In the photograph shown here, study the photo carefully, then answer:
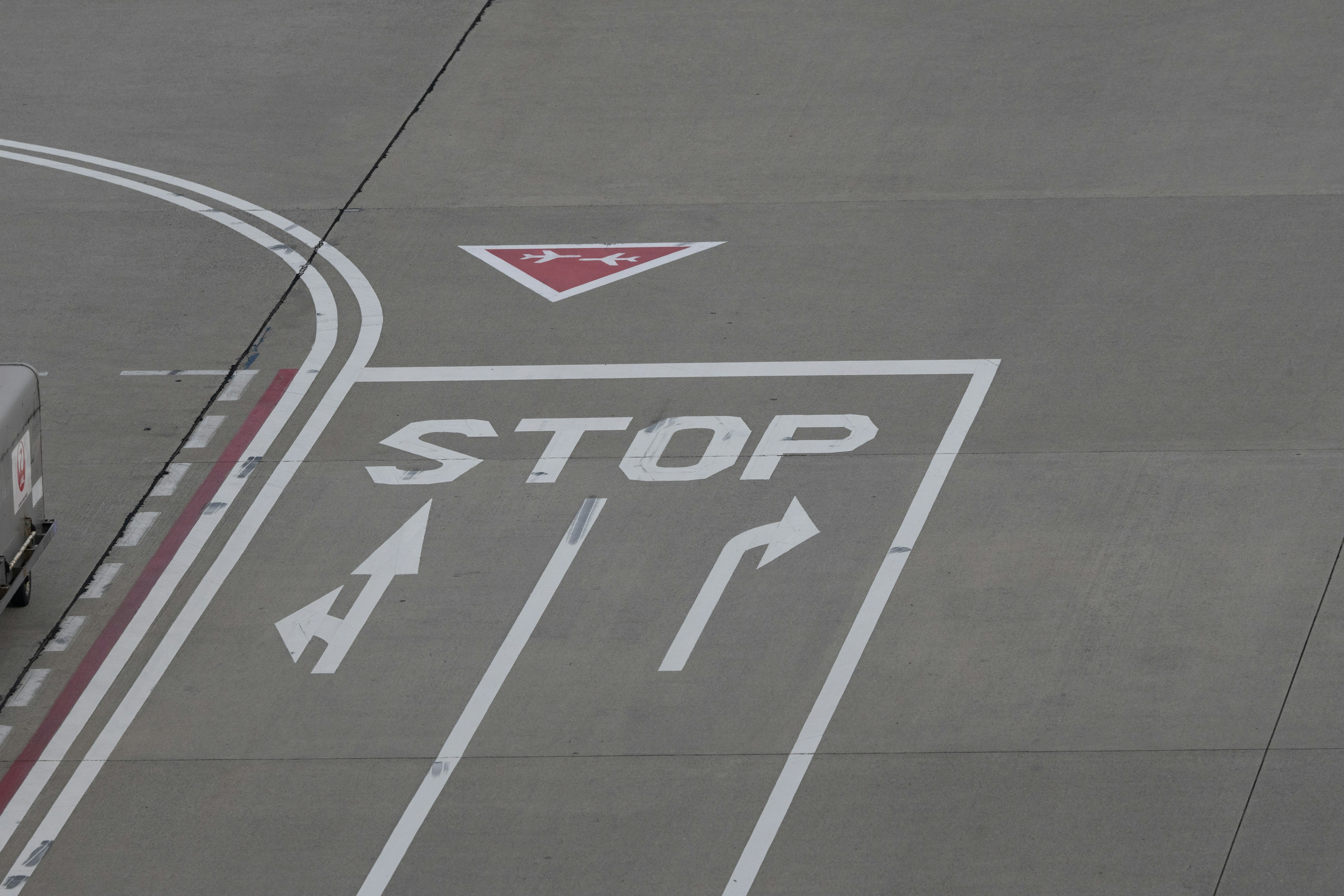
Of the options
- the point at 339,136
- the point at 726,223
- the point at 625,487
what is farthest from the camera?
the point at 339,136

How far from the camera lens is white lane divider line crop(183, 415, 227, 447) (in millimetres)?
12375

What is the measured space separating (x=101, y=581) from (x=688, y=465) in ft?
12.7

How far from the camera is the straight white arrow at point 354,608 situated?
10.3 metres

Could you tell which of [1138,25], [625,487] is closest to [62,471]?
[625,487]

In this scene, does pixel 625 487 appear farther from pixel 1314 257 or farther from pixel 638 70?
pixel 638 70

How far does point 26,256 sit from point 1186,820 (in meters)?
10.7

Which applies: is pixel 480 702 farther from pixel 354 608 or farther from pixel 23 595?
pixel 23 595

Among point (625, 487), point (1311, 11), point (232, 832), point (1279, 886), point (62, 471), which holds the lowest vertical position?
point (1311, 11)

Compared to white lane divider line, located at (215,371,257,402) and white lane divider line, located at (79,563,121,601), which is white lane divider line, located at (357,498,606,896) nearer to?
white lane divider line, located at (79,563,121,601)

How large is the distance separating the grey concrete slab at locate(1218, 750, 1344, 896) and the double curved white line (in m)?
5.93

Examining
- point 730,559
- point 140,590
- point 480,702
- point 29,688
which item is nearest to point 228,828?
point 480,702

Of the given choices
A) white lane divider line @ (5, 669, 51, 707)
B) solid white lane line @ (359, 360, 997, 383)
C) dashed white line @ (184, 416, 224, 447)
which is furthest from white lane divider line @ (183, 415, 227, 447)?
white lane divider line @ (5, 669, 51, 707)

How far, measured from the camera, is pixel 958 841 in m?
8.81

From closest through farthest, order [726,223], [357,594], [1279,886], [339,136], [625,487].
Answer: [1279,886] → [357,594] → [625,487] → [726,223] → [339,136]
